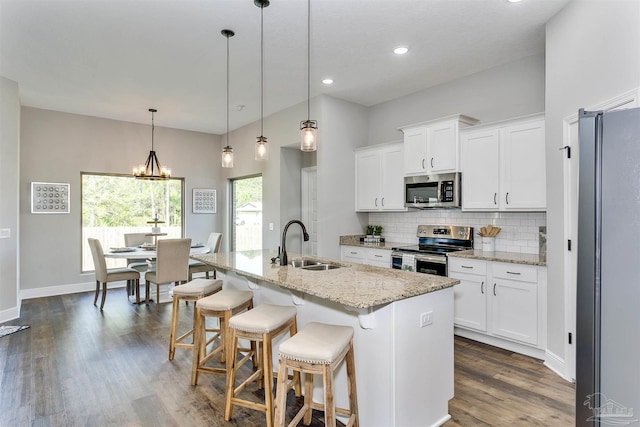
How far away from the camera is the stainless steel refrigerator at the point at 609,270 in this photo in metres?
1.23

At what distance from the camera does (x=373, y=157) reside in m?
5.13

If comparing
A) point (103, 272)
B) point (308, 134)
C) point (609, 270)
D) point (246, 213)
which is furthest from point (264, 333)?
point (246, 213)

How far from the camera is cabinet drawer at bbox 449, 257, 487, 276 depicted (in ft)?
11.8

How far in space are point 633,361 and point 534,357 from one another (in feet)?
7.87

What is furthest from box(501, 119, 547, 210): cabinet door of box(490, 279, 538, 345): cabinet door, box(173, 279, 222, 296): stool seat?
box(173, 279, 222, 296): stool seat

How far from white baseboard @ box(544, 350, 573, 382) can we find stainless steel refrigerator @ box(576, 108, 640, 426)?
73.7 inches

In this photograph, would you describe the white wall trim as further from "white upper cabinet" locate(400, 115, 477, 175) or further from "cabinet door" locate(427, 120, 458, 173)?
"cabinet door" locate(427, 120, 458, 173)

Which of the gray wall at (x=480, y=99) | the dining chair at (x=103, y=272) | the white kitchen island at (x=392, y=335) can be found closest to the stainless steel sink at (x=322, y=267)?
the white kitchen island at (x=392, y=335)

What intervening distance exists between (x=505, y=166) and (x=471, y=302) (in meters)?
1.47

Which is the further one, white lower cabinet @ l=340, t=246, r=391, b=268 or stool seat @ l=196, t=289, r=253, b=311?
white lower cabinet @ l=340, t=246, r=391, b=268

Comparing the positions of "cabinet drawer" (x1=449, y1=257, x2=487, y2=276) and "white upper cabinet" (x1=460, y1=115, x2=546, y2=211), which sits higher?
"white upper cabinet" (x1=460, y1=115, x2=546, y2=211)

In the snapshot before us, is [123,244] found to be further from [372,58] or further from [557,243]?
[557,243]

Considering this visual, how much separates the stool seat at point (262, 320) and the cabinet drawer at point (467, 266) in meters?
2.15

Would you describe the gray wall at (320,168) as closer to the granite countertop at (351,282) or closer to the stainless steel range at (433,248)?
the stainless steel range at (433,248)
